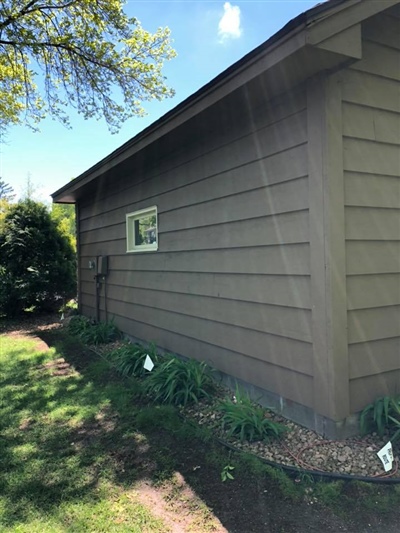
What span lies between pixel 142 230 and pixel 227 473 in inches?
163

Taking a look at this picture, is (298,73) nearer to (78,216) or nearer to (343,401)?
(343,401)

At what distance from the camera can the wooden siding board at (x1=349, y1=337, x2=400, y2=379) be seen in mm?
2631

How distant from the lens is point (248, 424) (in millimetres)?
2738

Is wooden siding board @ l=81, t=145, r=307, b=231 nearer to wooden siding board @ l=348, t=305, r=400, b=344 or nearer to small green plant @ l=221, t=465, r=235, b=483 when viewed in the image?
wooden siding board @ l=348, t=305, r=400, b=344

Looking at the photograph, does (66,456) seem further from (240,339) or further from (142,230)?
(142,230)

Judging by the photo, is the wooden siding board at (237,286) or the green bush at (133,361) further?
the green bush at (133,361)

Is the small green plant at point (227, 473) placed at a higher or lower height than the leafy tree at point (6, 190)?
lower

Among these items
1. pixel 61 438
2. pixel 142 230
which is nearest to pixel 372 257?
pixel 61 438

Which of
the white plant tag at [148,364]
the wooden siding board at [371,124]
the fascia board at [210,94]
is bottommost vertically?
the white plant tag at [148,364]

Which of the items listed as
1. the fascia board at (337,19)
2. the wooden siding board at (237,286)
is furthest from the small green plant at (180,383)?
the fascia board at (337,19)

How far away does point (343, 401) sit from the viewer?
2.55 m

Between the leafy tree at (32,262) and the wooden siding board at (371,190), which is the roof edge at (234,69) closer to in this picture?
the wooden siding board at (371,190)

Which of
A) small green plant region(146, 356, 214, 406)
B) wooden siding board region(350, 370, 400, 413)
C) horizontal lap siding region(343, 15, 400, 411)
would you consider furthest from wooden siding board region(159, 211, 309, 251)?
small green plant region(146, 356, 214, 406)

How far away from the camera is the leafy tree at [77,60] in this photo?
7527mm
